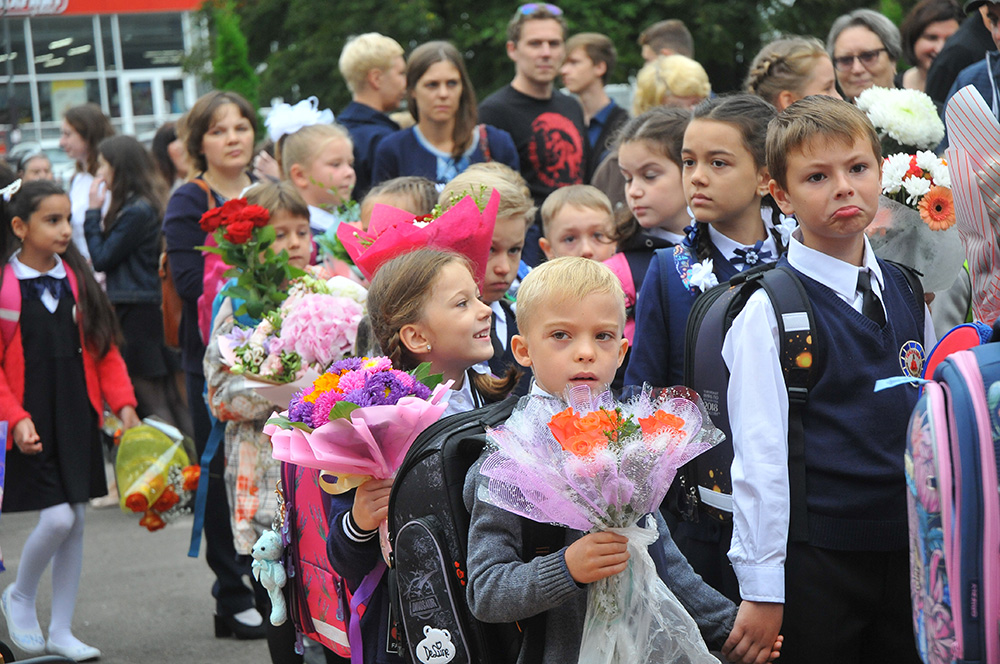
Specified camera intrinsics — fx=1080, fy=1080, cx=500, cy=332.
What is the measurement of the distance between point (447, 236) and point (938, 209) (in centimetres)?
152

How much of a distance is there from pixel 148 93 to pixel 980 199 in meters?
30.7

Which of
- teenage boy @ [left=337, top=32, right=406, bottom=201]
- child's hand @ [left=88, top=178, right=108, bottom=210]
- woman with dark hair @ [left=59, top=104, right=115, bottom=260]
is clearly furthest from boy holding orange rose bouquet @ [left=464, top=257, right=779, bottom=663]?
woman with dark hair @ [left=59, top=104, right=115, bottom=260]

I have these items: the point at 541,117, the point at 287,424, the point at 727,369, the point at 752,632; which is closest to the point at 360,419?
the point at 287,424

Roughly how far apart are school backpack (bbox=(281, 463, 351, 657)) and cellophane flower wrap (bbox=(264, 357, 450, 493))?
598mm

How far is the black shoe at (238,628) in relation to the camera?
5.40 m

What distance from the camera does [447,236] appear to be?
348 cm

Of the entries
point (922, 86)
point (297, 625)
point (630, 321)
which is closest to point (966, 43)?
point (922, 86)

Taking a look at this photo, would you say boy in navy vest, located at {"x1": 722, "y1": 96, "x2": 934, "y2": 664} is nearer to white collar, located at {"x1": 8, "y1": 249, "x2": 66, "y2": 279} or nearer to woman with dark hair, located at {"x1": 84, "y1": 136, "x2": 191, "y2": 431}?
white collar, located at {"x1": 8, "y1": 249, "x2": 66, "y2": 279}

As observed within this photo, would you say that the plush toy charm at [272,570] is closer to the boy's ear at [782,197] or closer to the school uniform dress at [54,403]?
the boy's ear at [782,197]

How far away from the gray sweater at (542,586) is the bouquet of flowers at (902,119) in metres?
1.77

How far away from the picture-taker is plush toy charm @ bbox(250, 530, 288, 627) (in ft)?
11.2

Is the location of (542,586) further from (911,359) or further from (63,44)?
(63,44)

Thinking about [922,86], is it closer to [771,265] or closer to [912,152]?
[912,152]

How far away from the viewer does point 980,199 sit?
2322 mm
